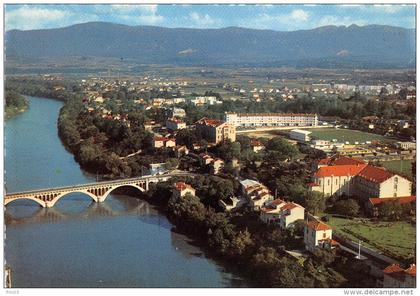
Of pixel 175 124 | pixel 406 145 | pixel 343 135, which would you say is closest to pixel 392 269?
pixel 406 145

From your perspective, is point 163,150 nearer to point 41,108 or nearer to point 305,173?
point 305,173

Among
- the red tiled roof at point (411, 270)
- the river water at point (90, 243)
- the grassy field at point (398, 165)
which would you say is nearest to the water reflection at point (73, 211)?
the river water at point (90, 243)

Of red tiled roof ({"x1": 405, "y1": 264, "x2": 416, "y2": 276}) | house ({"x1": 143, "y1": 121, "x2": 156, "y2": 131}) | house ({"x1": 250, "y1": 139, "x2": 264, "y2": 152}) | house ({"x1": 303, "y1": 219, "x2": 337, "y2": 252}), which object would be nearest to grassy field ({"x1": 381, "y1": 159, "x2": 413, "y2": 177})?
house ({"x1": 250, "y1": 139, "x2": 264, "y2": 152})

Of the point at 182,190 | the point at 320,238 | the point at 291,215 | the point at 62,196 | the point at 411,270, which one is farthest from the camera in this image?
the point at 62,196

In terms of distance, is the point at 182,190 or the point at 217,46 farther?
the point at 217,46

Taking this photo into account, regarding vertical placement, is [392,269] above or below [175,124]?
below

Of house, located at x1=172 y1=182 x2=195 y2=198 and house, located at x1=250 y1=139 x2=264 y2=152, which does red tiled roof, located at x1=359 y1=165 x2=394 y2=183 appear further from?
house, located at x1=250 y1=139 x2=264 y2=152

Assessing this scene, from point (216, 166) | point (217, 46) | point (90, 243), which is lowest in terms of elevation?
point (90, 243)

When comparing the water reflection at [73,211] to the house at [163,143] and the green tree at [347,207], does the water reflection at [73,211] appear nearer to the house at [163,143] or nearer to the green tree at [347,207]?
the green tree at [347,207]

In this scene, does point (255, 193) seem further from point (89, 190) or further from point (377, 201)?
point (89, 190)
